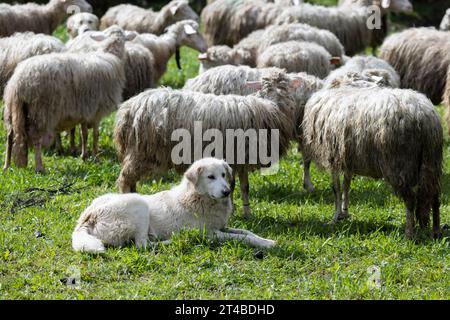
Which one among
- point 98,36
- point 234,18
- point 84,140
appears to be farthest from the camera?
point 234,18

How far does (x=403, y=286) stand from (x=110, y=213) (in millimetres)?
2226

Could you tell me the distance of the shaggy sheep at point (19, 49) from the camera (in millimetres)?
10617

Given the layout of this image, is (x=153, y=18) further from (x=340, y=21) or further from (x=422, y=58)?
(x=422, y=58)

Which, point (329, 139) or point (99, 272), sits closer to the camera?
point (99, 272)

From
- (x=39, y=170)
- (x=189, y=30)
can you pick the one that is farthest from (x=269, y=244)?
(x=189, y=30)

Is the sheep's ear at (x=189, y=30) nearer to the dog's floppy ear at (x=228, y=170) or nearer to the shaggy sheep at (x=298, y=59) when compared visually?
the shaggy sheep at (x=298, y=59)

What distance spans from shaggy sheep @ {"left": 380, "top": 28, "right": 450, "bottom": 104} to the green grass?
3.48 m

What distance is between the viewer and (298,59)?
10430 millimetres

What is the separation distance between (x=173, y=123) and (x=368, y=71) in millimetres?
2144

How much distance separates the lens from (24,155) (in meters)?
9.34

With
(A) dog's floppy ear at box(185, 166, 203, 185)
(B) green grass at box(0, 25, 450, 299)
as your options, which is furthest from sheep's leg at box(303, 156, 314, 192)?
(A) dog's floppy ear at box(185, 166, 203, 185)

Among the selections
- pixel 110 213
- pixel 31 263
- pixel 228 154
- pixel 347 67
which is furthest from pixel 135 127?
pixel 347 67

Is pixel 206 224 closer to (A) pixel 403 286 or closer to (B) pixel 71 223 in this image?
(B) pixel 71 223

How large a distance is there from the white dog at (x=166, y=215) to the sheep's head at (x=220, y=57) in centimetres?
417
